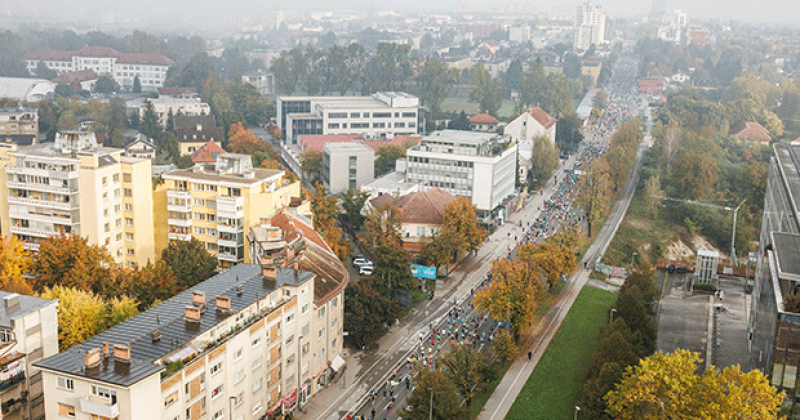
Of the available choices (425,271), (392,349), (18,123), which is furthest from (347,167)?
(18,123)

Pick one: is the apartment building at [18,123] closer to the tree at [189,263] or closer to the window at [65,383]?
the tree at [189,263]

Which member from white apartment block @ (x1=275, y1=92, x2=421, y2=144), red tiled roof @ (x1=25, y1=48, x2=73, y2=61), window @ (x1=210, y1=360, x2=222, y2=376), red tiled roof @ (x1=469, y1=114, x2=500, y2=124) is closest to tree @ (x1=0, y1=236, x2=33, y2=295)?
window @ (x1=210, y1=360, x2=222, y2=376)

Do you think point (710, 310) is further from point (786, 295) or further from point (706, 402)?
point (706, 402)

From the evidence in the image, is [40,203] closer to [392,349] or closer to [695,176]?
[392,349]

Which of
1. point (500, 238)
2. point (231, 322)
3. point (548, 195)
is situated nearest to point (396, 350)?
point (231, 322)

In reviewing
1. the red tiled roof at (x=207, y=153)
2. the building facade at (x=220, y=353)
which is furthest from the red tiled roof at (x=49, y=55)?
the building facade at (x=220, y=353)

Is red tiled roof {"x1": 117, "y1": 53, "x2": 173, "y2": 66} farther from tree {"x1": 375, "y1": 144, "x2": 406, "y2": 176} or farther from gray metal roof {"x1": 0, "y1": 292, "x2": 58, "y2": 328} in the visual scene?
gray metal roof {"x1": 0, "y1": 292, "x2": 58, "y2": 328}
